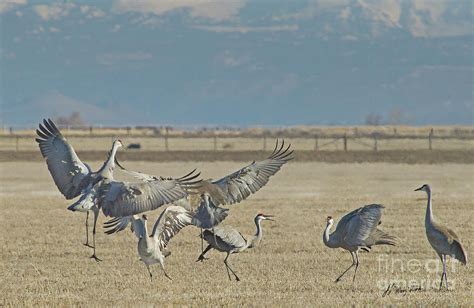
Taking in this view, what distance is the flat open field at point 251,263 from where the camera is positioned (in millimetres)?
11688

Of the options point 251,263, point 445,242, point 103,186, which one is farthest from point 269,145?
point 445,242

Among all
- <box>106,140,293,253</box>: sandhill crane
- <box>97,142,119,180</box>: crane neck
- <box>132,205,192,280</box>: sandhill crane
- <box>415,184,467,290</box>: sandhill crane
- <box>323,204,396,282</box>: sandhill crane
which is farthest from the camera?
<box>97,142,119,180</box>: crane neck

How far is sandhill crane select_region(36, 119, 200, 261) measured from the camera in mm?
13109

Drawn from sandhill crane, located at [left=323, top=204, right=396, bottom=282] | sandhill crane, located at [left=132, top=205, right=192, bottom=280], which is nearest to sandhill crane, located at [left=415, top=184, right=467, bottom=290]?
sandhill crane, located at [left=323, top=204, right=396, bottom=282]

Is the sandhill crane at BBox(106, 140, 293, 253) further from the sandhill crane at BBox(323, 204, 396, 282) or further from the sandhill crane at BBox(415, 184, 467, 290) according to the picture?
the sandhill crane at BBox(415, 184, 467, 290)

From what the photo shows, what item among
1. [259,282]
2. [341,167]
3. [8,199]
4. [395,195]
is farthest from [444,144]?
[259,282]

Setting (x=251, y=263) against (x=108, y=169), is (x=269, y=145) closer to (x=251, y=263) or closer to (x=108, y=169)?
(x=251, y=263)

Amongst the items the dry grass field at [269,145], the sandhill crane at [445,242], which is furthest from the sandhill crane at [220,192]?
the dry grass field at [269,145]

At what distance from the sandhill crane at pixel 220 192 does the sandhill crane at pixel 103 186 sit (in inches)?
10.7

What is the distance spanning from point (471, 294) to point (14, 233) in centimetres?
879

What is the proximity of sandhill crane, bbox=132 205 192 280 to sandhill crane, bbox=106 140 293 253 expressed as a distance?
0.62 ft

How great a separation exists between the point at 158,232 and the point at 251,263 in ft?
6.34

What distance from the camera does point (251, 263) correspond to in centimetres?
1460

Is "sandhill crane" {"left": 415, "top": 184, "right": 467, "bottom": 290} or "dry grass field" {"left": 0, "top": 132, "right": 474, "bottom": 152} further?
"dry grass field" {"left": 0, "top": 132, "right": 474, "bottom": 152}
